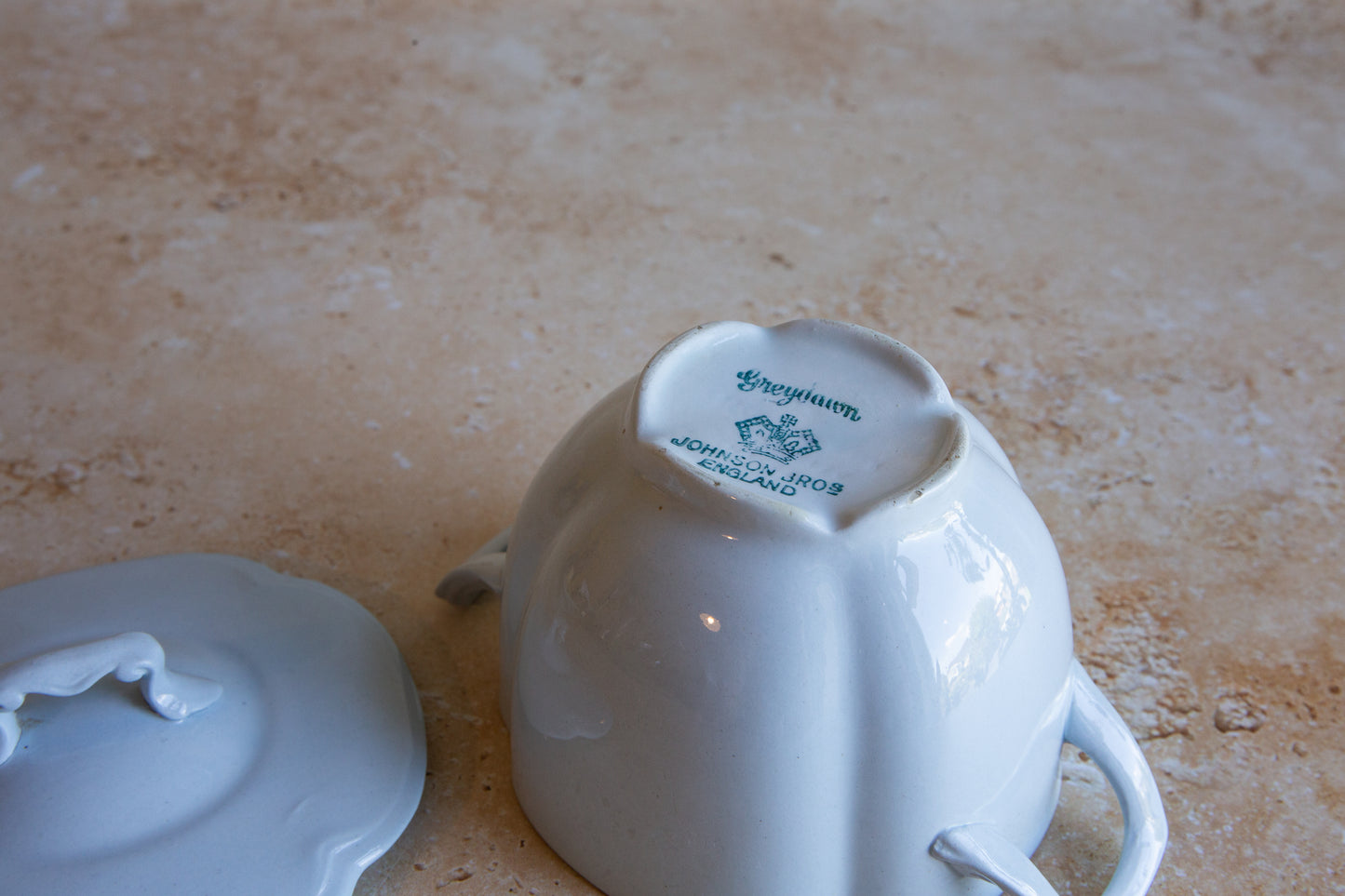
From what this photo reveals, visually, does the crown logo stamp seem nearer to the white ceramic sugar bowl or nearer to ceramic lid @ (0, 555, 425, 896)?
the white ceramic sugar bowl

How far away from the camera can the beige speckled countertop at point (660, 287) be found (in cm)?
103

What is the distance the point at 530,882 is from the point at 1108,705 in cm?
43

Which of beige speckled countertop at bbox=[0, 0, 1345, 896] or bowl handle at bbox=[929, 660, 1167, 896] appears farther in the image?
beige speckled countertop at bbox=[0, 0, 1345, 896]

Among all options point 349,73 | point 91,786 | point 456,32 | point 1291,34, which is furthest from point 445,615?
point 1291,34

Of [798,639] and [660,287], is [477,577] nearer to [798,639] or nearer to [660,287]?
[798,639]

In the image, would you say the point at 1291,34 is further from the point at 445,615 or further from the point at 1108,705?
the point at 445,615

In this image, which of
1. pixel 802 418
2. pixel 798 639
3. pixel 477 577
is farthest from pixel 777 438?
pixel 477 577

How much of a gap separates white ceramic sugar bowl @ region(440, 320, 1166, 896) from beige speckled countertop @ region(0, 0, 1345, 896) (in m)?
0.16

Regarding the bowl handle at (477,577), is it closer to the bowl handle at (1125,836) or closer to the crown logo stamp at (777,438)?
the crown logo stamp at (777,438)

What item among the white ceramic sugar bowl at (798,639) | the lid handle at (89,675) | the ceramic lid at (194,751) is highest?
the white ceramic sugar bowl at (798,639)

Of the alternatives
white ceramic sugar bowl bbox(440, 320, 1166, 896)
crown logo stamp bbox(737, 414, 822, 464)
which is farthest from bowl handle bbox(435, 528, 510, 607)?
crown logo stamp bbox(737, 414, 822, 464)

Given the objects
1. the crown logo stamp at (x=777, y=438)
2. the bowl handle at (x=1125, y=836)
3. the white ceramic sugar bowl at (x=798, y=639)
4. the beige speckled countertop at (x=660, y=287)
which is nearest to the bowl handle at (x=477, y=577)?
the beige speckled countertop at (x=660, y=287)

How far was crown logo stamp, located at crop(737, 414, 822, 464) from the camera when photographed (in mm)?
722

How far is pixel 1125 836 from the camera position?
794 millimetres
